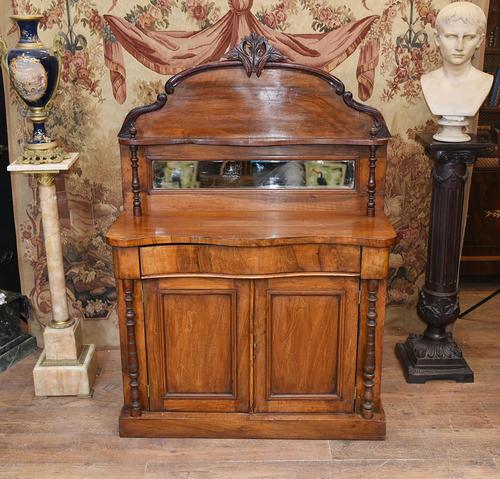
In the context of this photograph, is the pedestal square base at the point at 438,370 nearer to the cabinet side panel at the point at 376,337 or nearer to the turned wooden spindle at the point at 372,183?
the cabinet side panel at the point at 376,337

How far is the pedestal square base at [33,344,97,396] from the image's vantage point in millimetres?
3391

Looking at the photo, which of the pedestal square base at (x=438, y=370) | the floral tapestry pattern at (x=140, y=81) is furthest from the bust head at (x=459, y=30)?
the pedestal square base at (x=438, y=370)

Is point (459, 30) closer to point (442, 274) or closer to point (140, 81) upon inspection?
point (442, 274)

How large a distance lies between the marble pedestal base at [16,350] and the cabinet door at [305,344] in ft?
4.74

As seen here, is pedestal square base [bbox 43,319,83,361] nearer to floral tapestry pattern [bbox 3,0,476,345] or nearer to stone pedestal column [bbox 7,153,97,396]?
stone pedestal column [bbox 7,153,97,396]

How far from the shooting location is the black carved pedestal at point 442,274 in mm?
3297

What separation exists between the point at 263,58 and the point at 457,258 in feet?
4.56

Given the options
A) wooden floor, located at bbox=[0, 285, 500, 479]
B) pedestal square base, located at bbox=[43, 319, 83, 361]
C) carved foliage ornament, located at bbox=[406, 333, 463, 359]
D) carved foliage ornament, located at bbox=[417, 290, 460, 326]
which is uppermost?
carved foliage ornament, located at bbox=[417, 290, 460, 326]

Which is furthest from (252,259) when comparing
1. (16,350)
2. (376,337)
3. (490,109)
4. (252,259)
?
(490,109)

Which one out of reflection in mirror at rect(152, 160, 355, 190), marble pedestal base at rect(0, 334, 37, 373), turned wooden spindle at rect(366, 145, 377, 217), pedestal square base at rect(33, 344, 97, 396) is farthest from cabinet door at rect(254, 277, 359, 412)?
marble pedestal base at rect(0, 334, 37, 373)

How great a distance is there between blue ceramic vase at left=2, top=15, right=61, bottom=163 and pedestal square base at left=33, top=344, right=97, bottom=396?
100 centimetres

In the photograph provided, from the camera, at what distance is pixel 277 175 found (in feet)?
10.4

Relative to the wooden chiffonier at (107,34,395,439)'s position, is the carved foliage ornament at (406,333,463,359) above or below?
below

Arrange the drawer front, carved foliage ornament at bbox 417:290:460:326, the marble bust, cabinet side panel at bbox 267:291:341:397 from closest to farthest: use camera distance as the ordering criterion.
Answer: the drawer front < cabinet side panel at bbox 267:291:341:397 < the marble bust < carved foliage ornament at bbox 417:290:460:326
